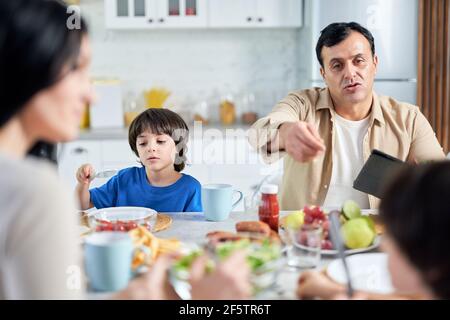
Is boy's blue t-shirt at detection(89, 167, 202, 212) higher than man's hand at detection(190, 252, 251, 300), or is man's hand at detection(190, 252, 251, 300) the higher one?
man's hand at detection(190, 252, 251, 300)

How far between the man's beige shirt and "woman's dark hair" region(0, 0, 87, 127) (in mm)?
1339

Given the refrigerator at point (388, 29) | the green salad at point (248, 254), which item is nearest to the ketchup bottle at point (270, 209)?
the green salad at point (248, 254)

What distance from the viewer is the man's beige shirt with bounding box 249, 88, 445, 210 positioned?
7.29ft

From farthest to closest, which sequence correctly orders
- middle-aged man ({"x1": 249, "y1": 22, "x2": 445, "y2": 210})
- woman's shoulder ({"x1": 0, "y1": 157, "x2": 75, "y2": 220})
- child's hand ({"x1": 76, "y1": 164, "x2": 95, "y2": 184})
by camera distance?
middle-aged man ({"x1": 249, "y1": 22, "x2": 445, "y2": 210}), child's hand ({"x1": 76, "y1": 164, "x2": 95, "y2": 184}), woman's shoulder ({"x1": 0, "y1": 157, "x2": 75, "y2": 220})

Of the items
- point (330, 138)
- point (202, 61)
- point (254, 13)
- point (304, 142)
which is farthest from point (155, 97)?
point (304, 142)

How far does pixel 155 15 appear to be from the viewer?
386 centimetres

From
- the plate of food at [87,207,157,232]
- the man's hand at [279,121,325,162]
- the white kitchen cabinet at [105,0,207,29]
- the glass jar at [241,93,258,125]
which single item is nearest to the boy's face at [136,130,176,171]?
the plate of food at [87,207,157,232]

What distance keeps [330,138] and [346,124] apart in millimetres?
89

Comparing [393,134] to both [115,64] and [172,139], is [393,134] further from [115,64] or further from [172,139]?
[115,64]

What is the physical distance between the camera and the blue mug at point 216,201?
1696 millimetres

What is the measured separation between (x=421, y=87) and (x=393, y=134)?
157 centimetres

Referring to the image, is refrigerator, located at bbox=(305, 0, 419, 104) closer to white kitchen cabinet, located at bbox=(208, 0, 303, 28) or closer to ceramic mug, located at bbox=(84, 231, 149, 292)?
white kitchen cabinet, located at bbox=(208, 0, 303, 28)

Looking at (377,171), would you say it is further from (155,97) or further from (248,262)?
(155,97)
